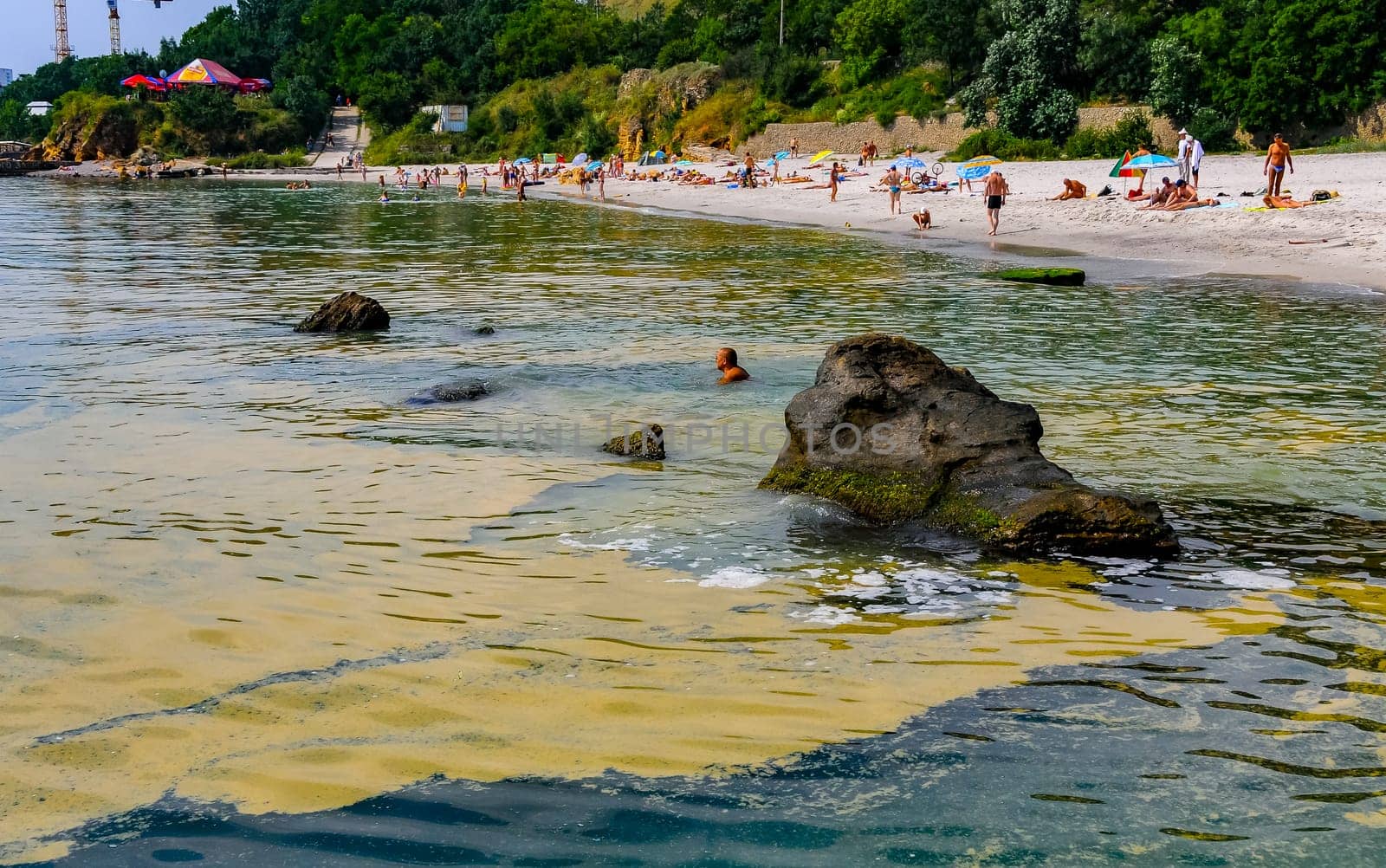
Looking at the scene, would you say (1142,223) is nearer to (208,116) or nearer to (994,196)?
(994,196)

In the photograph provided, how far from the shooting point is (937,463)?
8078mm

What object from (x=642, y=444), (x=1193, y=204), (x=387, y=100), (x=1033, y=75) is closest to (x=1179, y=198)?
(x=1193, y=204)

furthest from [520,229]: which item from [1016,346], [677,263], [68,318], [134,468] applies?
[134,468]

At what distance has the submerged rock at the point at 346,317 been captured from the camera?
57.2ft

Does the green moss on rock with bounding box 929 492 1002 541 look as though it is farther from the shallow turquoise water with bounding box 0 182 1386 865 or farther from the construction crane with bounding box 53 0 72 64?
the construction crane with bounding box 53 0 72 64

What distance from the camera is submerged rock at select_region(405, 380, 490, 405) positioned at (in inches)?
498

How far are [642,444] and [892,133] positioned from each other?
55.4 m

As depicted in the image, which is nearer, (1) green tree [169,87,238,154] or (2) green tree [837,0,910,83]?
(2) green tree [837,0,910,83]

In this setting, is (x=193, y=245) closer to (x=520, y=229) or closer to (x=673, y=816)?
(x=520, y=229)

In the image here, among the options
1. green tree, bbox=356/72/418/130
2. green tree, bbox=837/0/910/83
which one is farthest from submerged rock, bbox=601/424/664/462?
green tree, bbox=356/72/418/130

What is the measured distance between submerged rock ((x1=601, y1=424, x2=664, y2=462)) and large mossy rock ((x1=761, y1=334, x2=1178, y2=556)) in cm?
151

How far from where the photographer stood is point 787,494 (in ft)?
28.3

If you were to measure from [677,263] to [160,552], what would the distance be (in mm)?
20640

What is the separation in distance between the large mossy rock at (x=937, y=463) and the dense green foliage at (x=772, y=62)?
4163 centimetres
